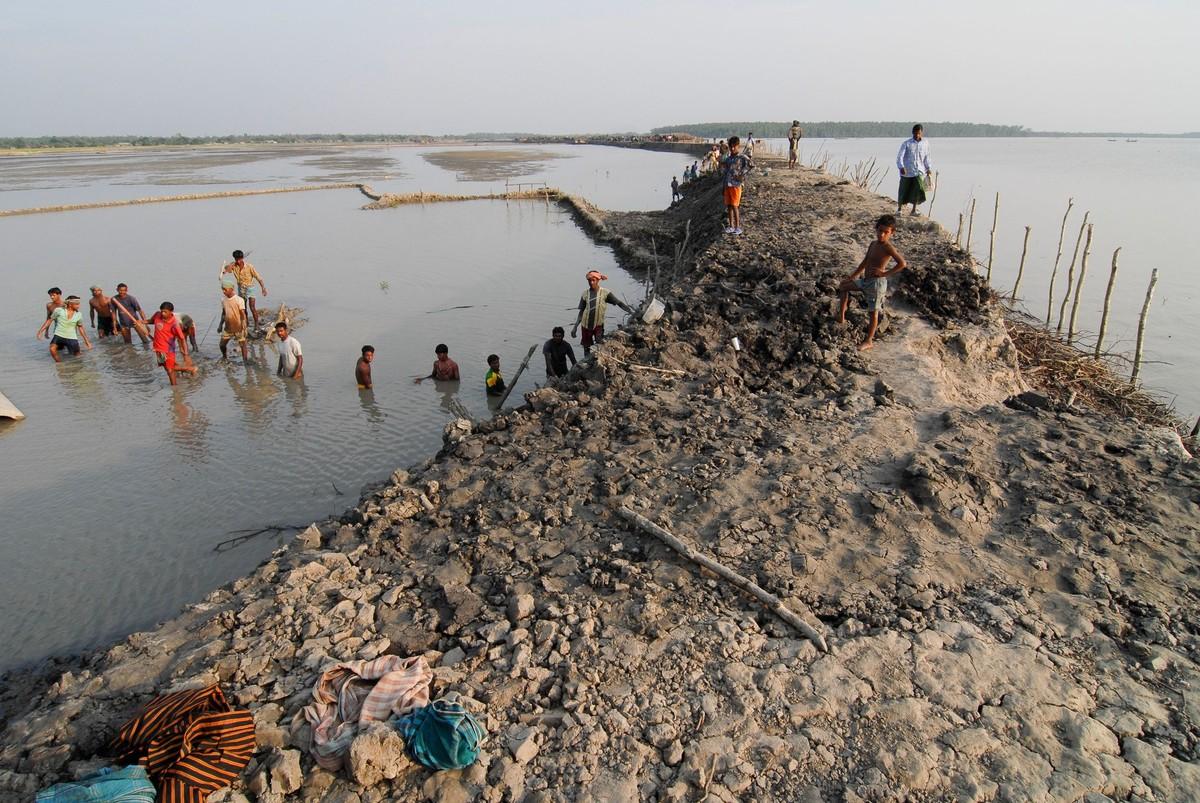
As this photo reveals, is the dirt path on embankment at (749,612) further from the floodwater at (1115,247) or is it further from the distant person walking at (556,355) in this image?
the floodwater at (1115,247)

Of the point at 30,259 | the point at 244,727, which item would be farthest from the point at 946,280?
the point at 30,259

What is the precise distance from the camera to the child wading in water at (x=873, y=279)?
6.41 m

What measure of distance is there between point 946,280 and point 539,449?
526 centimetres

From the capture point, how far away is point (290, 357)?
9273 millimetres

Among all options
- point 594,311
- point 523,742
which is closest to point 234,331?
point 594,311

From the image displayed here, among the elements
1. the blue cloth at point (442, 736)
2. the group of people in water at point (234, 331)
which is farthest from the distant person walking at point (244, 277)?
the blue cloth at point (442, 736)

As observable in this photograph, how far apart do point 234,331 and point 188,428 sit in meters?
2.60

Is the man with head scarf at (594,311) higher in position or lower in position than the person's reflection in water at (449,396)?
higher

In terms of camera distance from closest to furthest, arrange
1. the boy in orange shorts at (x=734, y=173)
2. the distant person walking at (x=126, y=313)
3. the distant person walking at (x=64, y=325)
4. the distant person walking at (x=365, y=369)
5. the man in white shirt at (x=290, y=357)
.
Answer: the distant person walking at (x=365, y=369)
the man in white shirt at (x=290, y=357)
the distant person walking at (x=64, y=325)
the boy in orange shorts at (x=734, y=173)
the distant person walking at (x=126, y=313)

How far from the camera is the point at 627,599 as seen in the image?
3777 mm

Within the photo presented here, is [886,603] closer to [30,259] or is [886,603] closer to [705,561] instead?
[705,561]

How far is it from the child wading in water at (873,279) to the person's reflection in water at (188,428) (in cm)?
709

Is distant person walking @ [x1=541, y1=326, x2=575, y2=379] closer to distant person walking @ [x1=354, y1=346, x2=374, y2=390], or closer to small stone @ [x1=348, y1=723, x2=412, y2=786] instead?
distant person walking @ [x1=354, y1=346, x2=374, y2=390]

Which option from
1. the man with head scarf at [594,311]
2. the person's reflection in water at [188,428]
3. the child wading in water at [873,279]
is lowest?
the person's reflection in water at [188,428]
